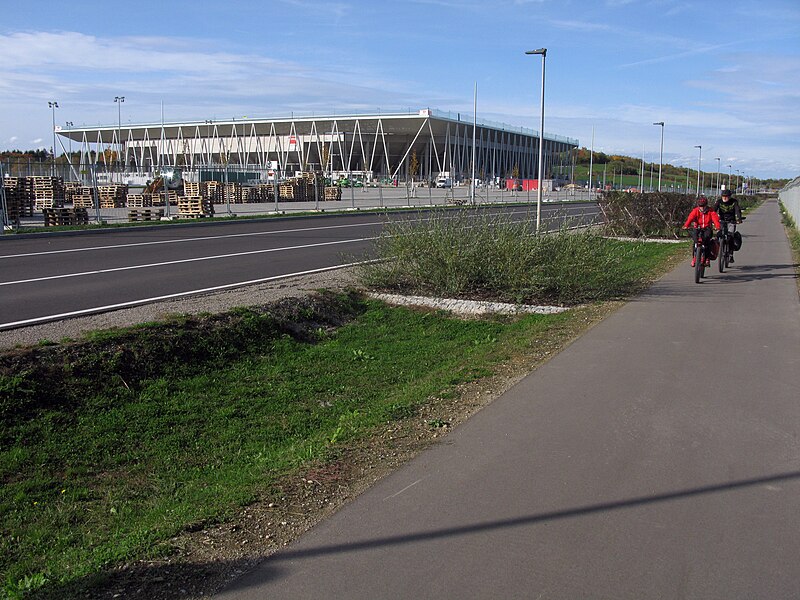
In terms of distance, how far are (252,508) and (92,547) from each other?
0.87 metres

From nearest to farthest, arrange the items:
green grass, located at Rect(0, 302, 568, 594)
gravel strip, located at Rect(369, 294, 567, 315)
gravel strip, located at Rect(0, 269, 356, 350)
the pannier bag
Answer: green grass, located at Rect(0, 302, 568, 594) → gravel strip, located at Rect(0, 269, 356, 350) → gravel strip, located at Rect(369, 294, 567, 315) → the pannier bag

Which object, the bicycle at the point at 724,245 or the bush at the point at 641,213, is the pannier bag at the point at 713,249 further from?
the bush at the point at 641,213

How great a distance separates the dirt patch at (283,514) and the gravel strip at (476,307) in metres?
4.27

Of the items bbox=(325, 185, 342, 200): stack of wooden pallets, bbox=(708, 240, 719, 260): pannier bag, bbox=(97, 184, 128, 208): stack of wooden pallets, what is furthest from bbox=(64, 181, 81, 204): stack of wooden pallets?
bbox=(708, 240, 719, 260): pannier bag

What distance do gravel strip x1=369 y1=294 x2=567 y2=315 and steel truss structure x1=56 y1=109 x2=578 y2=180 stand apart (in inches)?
3038

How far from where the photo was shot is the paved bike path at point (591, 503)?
352 cm

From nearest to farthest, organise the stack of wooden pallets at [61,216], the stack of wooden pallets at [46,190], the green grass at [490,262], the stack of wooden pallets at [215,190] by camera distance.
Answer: the green grass at [490,262]
the stack of wooden pallets at [61,216]
the stack of wooden pallets at [46,190]
the stack of wooden pallets at [215,190]

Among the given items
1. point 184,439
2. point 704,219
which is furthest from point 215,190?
point 184,439

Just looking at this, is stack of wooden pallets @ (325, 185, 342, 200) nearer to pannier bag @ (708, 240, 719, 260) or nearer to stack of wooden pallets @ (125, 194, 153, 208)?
stack of wooden pallets @ (125, 194, 153, 208)

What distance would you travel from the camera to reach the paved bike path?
352cm

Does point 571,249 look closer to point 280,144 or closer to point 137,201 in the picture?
point 137,201

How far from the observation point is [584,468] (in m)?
4.91

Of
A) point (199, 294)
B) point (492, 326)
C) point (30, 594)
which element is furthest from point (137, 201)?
point (30, 594)

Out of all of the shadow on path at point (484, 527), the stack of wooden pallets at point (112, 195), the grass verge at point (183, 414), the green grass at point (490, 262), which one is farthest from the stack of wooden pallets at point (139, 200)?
the shadow on path at point (484, 527)
